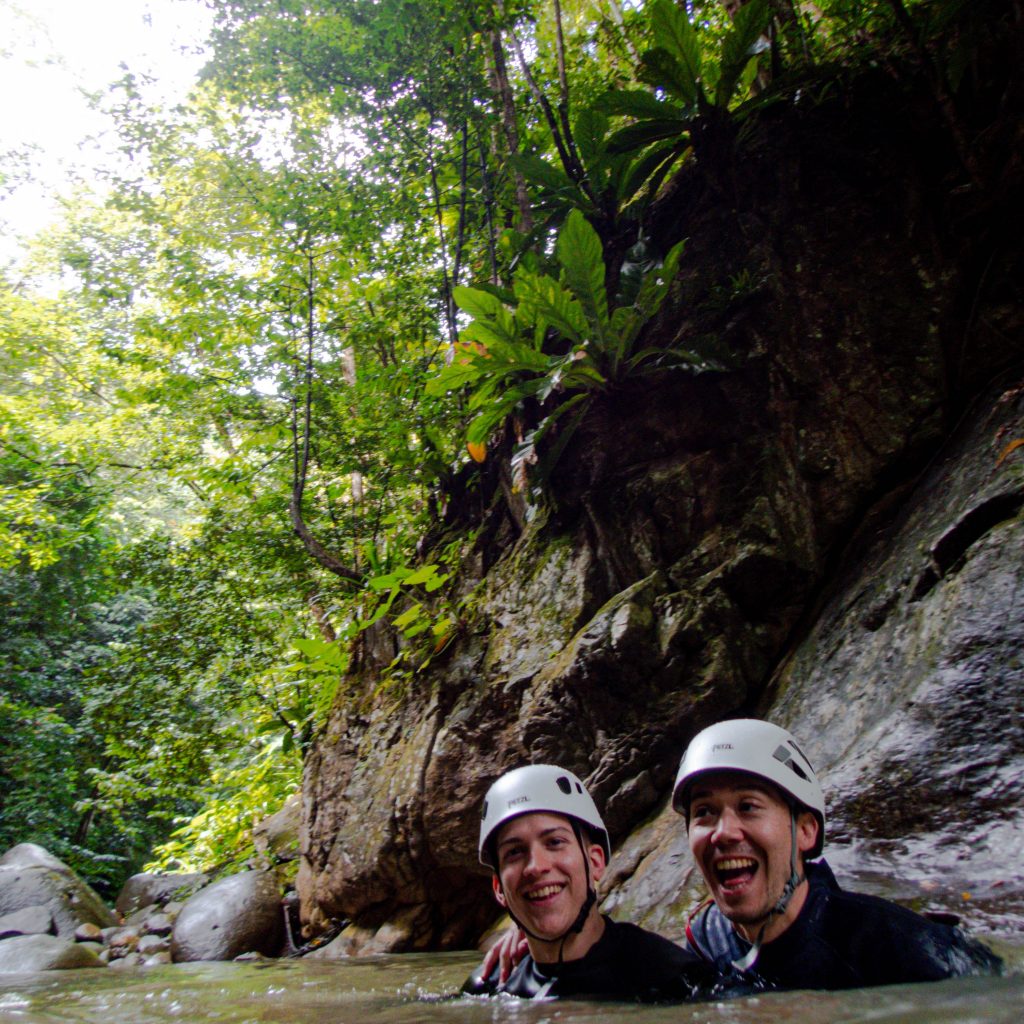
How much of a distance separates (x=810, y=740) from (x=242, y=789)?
10552mm

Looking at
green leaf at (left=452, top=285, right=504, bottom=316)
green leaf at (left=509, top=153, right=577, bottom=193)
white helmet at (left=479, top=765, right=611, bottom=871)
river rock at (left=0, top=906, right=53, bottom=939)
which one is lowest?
river rock at (left=0, top=906, right=53, bottom=939)

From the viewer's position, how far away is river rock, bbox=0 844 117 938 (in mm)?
9172

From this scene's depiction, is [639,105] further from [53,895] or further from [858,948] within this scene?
[53,895]

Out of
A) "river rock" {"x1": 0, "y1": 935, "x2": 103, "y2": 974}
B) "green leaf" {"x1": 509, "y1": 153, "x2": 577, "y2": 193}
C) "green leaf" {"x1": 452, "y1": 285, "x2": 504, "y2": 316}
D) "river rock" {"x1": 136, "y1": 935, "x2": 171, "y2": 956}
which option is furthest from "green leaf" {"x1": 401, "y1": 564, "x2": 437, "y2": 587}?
"river rock" {"x1": 136, "y1": 935, "x2": 171, "y2": 956}

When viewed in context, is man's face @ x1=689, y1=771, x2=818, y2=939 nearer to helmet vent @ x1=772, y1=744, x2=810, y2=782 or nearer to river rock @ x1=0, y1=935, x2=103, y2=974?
helmet vent @ x1=772, y1=744, x2=810, y2=782

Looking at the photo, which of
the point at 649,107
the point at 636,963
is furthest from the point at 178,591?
the point at 636,963

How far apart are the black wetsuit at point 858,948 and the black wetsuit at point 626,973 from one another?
150 millimetres

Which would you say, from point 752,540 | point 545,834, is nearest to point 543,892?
point 545,834

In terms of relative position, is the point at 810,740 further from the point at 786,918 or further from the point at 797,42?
the point at 797,42

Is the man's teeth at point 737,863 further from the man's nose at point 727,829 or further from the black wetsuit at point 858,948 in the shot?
the black wetsuit at point 858,948

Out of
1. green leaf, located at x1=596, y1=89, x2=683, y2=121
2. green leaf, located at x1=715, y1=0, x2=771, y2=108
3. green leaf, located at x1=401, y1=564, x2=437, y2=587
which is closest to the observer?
green leaf, located at x1=715, y1=0, x2=771, y2=108

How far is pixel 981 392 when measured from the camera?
15.0 ft

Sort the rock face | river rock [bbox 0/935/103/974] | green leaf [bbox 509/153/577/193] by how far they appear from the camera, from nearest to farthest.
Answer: the rock face < green leaf [bbox 509/153/577/193] < river rock [bbox 0/935/103/974]

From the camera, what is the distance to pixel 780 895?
206cm
